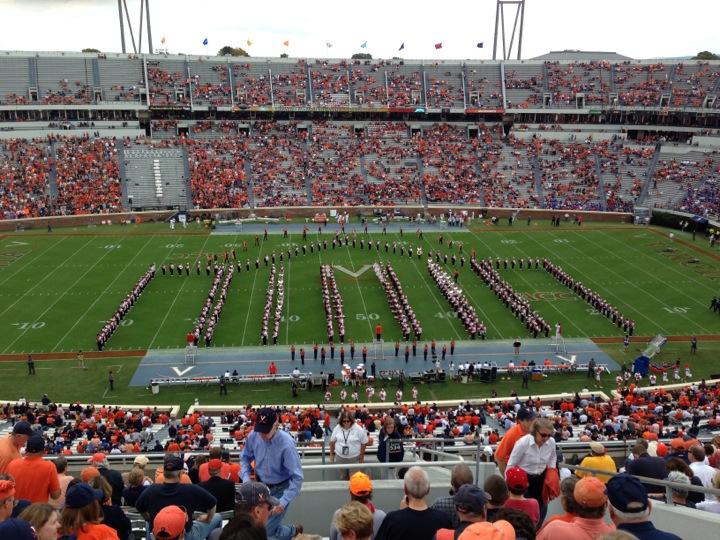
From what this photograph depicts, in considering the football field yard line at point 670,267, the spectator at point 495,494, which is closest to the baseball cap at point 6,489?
the spectator at point 495,494

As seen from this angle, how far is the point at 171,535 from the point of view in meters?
4.58

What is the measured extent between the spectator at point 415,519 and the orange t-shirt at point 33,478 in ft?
11.3

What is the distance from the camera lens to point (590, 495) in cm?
440

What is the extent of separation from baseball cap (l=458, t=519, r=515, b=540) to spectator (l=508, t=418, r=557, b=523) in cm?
227

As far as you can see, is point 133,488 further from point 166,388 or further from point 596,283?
point 596,283

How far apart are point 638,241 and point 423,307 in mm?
18548

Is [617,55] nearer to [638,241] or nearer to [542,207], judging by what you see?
[542,207]

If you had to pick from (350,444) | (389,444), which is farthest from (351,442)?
(389,444)

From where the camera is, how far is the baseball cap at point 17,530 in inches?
164

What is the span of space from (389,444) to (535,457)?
226 cm

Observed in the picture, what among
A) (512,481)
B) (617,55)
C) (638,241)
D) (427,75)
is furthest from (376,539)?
(617,55)

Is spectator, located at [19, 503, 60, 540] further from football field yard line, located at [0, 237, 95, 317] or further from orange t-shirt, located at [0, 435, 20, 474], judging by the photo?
football field yard line, located at [0, 237, 95, 317]

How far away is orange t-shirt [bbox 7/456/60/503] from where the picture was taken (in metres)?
6.31

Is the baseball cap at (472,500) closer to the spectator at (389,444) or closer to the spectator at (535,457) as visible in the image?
the spectator at (535,457)
